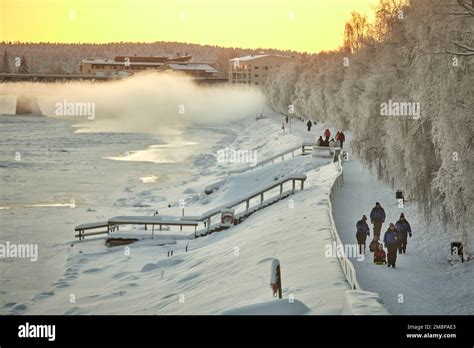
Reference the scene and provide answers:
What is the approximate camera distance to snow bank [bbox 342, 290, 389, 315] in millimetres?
10945

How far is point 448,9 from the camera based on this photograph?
16547 mm

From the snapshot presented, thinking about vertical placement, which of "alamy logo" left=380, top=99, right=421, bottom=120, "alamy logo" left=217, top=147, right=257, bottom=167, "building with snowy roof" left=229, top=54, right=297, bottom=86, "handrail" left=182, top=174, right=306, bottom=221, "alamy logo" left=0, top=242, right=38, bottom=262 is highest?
"building with snowy roof" left=229, top=54, right=297, bottom=86

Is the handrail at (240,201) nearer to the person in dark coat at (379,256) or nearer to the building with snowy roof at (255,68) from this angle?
the person in dark coat at (379,256)

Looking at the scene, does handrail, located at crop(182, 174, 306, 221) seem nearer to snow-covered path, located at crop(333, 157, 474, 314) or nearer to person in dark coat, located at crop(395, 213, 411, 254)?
snow-covered path, located at crop(333, 157, 474, 314)

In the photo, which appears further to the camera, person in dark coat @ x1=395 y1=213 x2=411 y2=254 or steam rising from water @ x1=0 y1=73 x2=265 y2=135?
steam rising from water @ x1=0 y1=73 x2=265 y2=135

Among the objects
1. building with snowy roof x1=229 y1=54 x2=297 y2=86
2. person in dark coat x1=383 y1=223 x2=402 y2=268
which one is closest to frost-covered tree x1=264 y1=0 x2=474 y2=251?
person in dark coat x1=383 y1=223 x2=402 y2=268

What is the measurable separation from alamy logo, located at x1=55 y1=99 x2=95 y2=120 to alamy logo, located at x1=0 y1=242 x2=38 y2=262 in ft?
341

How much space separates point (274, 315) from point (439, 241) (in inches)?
392

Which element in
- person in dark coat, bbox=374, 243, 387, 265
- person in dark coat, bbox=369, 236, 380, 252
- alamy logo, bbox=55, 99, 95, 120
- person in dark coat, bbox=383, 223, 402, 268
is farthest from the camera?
alamy logo, bbox=55, 99, 95, 120

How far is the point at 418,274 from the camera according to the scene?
16.8 meters

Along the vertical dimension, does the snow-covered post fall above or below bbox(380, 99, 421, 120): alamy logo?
below

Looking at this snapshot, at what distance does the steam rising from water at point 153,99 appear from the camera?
132m
